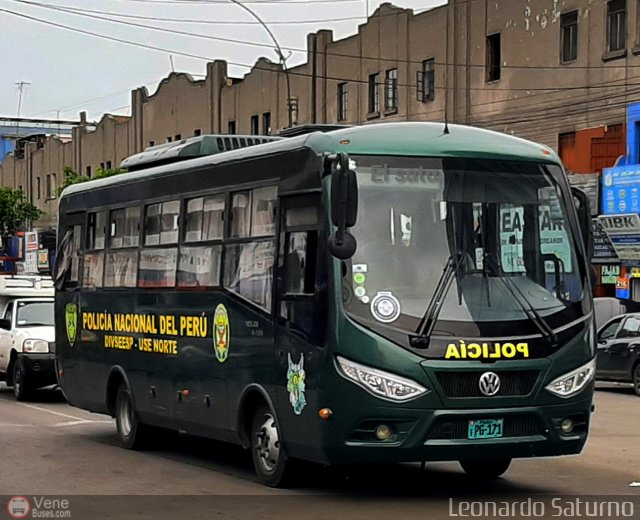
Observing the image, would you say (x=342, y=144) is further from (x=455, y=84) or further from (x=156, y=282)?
(x=455, y=84)

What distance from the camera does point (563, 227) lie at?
37.5 feet

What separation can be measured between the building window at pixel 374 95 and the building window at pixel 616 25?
11.3 metres

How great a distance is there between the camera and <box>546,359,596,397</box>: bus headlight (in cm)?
1086

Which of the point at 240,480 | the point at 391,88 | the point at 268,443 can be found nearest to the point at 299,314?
the point at 268,443

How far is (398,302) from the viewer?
416 inches

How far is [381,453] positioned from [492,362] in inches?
45.0

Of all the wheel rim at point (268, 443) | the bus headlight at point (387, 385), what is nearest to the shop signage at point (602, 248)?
the wheel rim at point (268, 443)

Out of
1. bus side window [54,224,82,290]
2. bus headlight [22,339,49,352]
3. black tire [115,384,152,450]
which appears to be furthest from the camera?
bus headlight [22,339,49,352]

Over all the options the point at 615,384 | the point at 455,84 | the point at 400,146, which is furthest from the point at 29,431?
the point at 455,84

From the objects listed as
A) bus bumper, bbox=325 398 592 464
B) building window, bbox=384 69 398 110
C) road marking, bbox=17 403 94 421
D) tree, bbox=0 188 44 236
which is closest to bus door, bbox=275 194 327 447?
bus bumper, bbox=325 398 592 464

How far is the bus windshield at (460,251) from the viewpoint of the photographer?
10.6m

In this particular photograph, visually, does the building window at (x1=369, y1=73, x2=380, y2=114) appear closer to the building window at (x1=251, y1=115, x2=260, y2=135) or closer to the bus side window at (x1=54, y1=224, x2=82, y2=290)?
the building window at (x1=251, y1=115, x2=260, y2=135)

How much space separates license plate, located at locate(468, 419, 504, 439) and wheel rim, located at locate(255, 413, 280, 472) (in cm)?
185

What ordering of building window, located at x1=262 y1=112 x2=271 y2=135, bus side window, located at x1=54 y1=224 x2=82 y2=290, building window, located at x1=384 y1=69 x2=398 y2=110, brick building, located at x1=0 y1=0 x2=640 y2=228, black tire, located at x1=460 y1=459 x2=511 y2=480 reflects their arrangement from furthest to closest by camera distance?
building window, located at x1=262 y1=112 x2=271 y2=135 < building window, located at x1=384 y1=69 x2=398 y2=110 < brick building, located at x1=0 y1=0 x2=640 y2=228 < bus side window, located at x1=54 y1=224 x2=82 y2=290 < black tire, located at x1=460 y1=459 x2=511 y2=480
